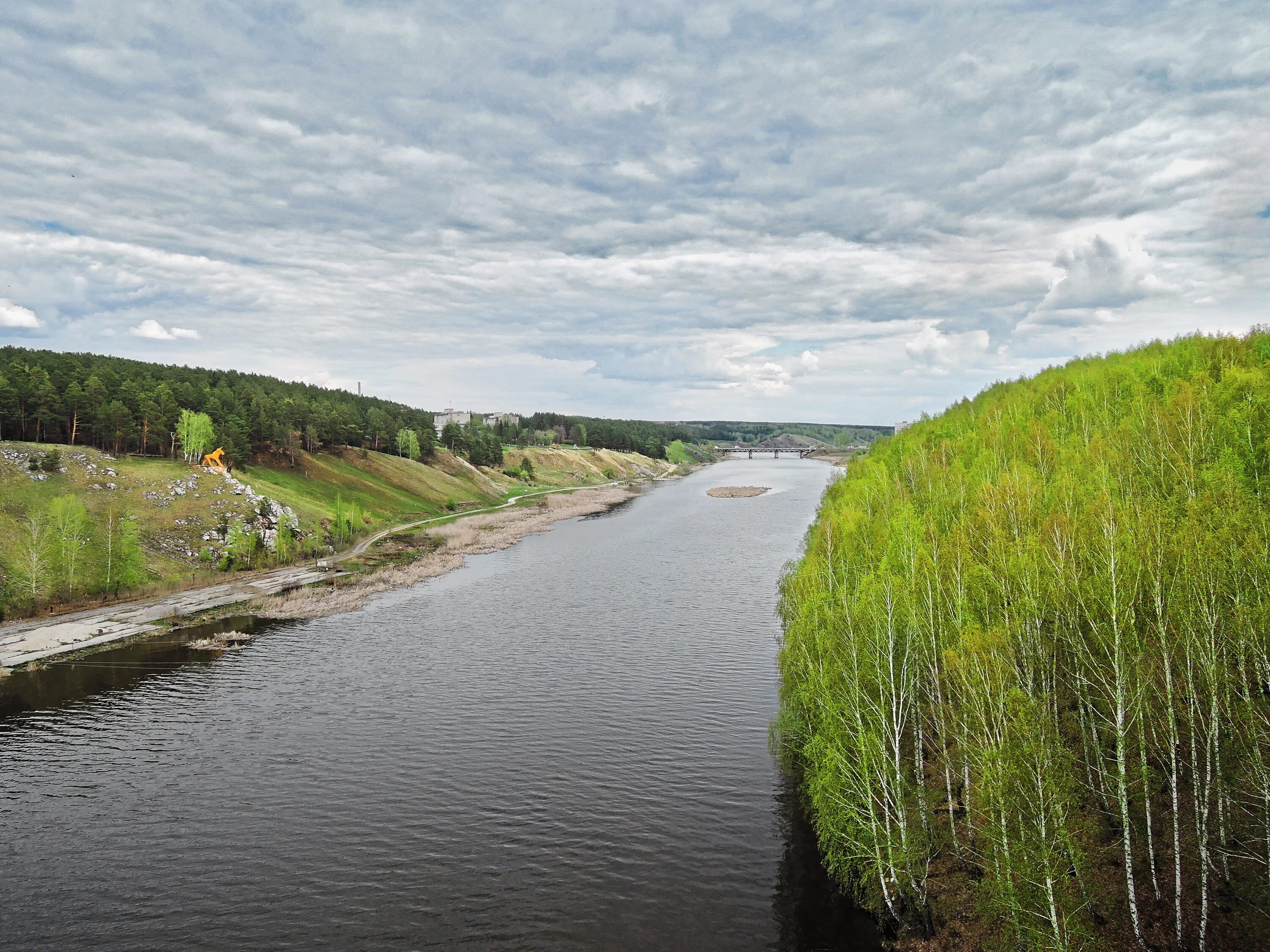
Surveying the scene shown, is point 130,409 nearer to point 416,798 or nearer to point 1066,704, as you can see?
point 416,798

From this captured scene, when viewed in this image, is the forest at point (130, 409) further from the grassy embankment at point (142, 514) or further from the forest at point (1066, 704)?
the forest at point (1066, 704)

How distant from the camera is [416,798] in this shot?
39.1 m

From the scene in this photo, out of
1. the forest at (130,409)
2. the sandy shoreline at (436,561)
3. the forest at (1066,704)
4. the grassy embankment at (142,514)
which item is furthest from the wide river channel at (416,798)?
the forest at (130,409)

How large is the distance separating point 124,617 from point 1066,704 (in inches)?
3443

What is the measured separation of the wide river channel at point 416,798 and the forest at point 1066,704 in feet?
20.1

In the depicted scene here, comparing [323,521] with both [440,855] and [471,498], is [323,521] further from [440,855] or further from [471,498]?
[440,855]

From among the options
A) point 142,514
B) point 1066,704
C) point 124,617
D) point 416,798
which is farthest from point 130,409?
point 1066,704

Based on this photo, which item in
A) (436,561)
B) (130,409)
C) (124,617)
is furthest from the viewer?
(130,409)

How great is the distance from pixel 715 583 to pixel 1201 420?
59425 mm

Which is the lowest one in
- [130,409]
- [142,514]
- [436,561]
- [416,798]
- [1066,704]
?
[416,798]

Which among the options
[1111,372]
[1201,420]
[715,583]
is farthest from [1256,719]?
[715,583]

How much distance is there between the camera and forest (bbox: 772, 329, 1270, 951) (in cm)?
2209

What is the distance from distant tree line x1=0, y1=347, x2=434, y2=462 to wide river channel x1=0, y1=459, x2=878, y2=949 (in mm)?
72942

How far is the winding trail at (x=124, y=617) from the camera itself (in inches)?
2581
